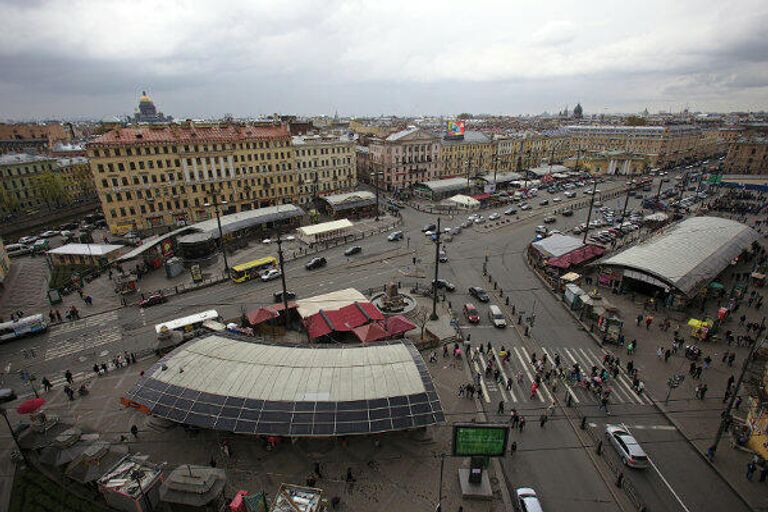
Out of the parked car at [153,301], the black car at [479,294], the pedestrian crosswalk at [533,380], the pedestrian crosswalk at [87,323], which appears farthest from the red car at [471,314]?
the pedestrian crosswalk at [87,323]

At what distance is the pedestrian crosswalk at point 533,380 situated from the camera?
96.2 feet

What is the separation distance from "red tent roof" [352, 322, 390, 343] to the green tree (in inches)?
3806

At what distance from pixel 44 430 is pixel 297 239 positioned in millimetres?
44303

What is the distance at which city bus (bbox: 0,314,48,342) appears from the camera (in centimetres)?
3778

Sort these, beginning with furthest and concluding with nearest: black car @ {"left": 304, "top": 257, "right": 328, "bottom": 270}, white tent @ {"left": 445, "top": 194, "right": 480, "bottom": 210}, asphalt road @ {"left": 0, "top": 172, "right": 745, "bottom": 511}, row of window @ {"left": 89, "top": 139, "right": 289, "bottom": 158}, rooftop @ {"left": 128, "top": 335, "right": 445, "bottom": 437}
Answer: white tent @ {"left": 445, "top": 194, "right": 480, "bottom": 210}
row of window @ {"left": 89, "top": 139, "right": 289, "bottom": 158}
black car @ {"left": 304, "top": 257, "right": 328, "bottom": 270}
rooftop @ {"left": 128, "top": 335, "right": 445, "bottom": 437}
asphalt road @ {"left": 0, "top": 172, "right": 745, "bottom": 511}

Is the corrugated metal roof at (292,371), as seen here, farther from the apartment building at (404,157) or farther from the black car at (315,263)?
the apartment building at (404,157)

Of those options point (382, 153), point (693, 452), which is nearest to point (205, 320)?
point (693, 452)

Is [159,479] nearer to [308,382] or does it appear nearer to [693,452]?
[308,382]

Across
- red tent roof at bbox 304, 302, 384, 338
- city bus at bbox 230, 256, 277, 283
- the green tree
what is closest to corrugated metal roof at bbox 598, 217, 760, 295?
red tent roof at bbox 304, 302, 384, 338

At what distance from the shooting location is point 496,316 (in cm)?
3997

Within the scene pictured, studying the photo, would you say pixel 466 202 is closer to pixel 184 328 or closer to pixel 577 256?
pixel 577 256

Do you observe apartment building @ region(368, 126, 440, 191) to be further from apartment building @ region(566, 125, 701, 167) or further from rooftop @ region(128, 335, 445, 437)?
rooftop @ region(128, 335, 445, 437)

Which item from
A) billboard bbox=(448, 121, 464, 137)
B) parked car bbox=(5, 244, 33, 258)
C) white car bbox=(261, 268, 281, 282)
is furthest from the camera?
billboard bbox=(448, 121, 464, 137)

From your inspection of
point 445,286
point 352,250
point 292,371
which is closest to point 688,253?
point 445,286
